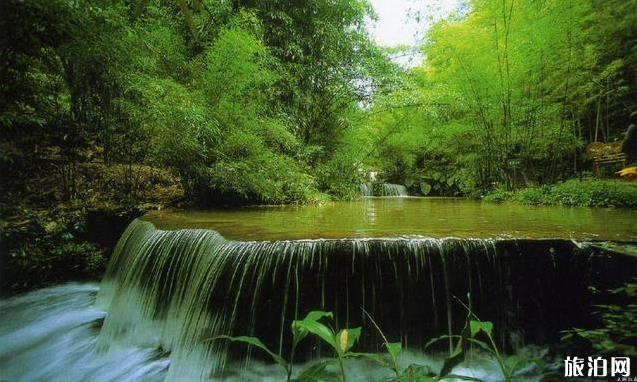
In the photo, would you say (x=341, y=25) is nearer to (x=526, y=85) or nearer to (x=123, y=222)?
(x=526, y=85)

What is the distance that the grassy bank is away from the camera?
5816mm

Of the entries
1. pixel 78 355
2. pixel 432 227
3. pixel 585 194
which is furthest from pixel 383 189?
pixel 78 355

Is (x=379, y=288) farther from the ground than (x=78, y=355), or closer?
farther from the ground

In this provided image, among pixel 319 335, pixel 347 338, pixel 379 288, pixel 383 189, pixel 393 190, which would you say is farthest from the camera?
pixel 393 190

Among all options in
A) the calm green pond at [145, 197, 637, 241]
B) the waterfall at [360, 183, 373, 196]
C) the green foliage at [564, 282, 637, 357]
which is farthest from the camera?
the waterfall at [360, 183, 373, 196]

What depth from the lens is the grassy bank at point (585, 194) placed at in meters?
5.82

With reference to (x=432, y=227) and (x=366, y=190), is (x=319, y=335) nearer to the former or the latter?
(x=432, y=227)

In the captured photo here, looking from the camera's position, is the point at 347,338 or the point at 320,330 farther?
the point at 347,338

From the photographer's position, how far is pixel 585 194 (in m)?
6.41

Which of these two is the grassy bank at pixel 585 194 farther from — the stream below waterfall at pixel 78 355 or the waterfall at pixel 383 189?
the waterfall at pixel 383 189

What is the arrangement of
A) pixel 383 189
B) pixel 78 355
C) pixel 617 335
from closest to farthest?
pixel 617 335, pixel 78 355, pixel 383 189

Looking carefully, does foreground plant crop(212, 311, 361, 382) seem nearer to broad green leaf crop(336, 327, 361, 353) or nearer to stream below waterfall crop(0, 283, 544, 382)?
broad green leaf crop(336, 327, 361, 353)

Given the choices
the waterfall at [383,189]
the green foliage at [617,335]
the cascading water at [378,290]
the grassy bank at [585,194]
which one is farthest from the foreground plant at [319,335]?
the waterfall at [383,189]

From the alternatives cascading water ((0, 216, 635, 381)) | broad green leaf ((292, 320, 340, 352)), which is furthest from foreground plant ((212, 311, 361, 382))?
cascading water ((0, 216, 635, 381))
